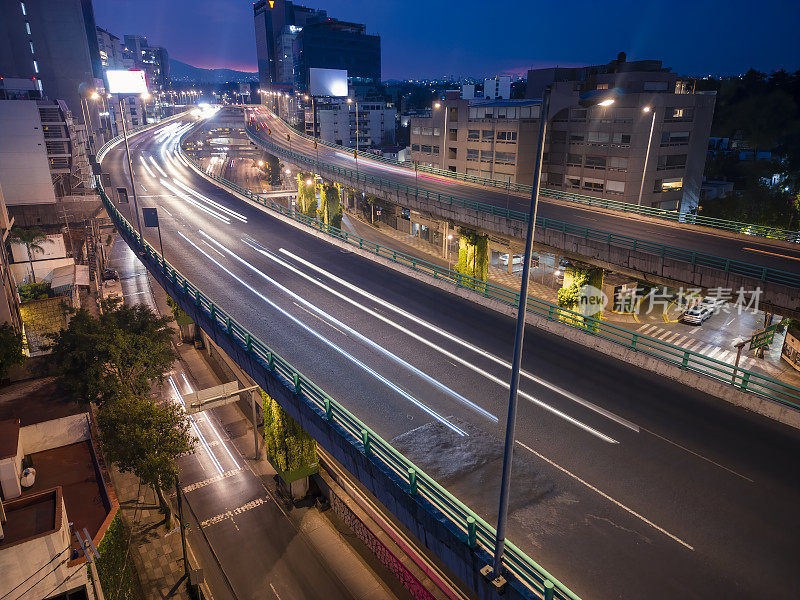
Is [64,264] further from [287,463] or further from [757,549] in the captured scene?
[757,549]

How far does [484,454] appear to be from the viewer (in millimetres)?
13516

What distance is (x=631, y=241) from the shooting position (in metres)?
27.8

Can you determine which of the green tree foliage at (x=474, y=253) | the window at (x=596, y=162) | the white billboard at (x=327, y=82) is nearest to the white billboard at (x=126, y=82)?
the white billboard at (x=327, y=82)

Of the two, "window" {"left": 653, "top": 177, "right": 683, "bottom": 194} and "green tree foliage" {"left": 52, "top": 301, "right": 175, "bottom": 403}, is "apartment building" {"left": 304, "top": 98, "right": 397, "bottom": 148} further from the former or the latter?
"green tree foliage" {"left": 52, "top": 301, "right": 175, "bottom": 403}

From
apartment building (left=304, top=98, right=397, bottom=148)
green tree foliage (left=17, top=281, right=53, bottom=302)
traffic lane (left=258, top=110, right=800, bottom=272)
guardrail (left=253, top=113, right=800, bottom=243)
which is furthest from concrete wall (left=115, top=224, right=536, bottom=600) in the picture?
apartment building (left=304, top=98, right=397, bottom=148)

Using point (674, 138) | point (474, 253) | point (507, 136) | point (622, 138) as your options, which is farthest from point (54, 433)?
point (674, 138)

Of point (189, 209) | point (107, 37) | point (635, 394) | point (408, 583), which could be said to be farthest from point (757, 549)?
point (107, 37)

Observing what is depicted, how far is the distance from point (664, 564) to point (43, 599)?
17.1 meters

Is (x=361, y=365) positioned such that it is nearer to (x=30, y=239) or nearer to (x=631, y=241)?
(x=631, y=241)

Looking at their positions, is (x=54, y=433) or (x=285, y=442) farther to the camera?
(x=54, y=433)

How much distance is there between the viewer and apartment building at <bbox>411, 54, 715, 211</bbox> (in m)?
48.7

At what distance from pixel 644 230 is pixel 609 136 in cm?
2280

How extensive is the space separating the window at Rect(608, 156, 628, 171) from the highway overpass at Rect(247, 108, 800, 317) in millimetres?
12109

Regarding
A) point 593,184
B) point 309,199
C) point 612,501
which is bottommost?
point 612,501
